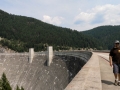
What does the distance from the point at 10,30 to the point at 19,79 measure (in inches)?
5993

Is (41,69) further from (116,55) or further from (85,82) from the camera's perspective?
(85,82)

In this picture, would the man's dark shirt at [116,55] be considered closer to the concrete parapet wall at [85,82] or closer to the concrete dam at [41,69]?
the concrete parapet wall at [85,82]

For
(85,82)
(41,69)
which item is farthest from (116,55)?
(41,69)

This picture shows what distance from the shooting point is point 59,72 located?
41.2 meters

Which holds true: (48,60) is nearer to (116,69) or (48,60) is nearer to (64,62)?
(64,62)

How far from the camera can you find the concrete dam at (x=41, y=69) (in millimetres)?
36594

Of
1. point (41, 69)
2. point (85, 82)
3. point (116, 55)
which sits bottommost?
point (41, 69)

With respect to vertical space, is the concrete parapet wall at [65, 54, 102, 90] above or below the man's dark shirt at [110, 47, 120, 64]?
below

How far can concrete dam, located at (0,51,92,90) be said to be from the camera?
36.6 metres

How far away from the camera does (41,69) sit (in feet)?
164

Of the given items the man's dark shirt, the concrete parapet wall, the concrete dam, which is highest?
the man's dark shirt

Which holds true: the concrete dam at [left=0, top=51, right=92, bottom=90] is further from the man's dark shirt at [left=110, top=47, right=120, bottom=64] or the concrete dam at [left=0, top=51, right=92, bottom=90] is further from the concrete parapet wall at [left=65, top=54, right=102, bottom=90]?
the concrete parapet wall at [left=65, top=54, right=102, bottom=90]

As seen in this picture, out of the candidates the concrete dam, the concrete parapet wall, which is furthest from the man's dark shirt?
the concrete dam

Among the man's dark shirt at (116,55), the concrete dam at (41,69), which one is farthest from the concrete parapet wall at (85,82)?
the concrete dam at (41,69)
